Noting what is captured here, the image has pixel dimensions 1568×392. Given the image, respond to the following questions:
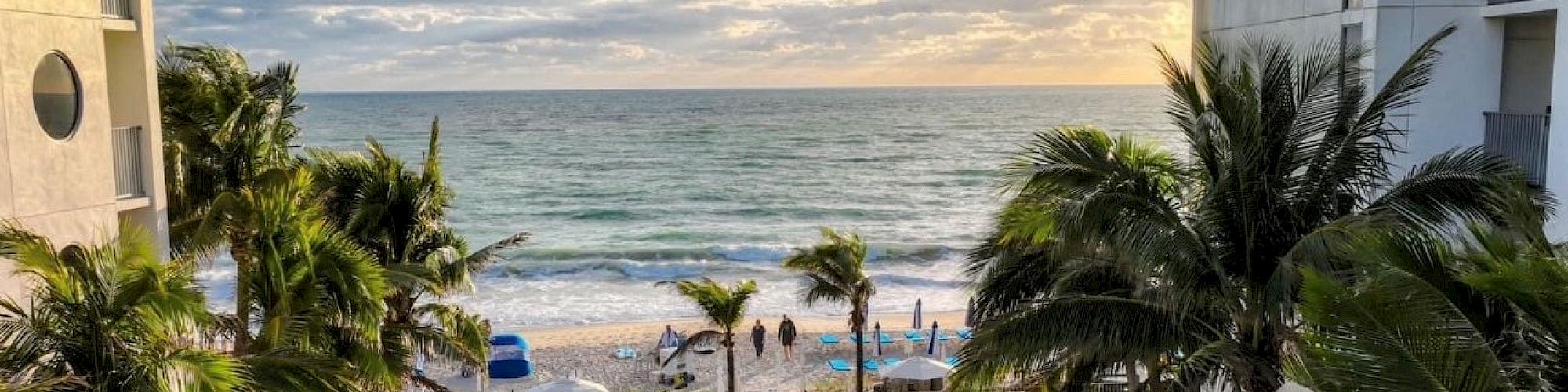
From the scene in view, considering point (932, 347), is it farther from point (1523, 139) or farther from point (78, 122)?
point (78, 122)

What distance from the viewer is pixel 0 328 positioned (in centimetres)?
617

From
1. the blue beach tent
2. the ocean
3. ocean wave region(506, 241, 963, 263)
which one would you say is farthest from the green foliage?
ocean wave region(506, 241, 963, 263)

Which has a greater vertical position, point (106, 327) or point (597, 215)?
point (106, 327)

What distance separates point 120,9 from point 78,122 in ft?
5.72

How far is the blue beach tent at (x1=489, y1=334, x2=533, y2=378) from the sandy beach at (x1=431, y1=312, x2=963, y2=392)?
159 mm

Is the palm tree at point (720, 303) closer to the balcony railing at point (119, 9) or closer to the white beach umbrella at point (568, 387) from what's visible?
the white beach umbrella at point (568, 387)

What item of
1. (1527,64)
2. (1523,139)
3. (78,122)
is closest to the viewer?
(78,122)

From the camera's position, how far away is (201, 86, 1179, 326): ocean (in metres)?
35.6

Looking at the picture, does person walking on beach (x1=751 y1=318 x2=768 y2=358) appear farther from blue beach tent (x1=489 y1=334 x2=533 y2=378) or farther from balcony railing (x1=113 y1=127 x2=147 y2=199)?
balcony railing (x1=113 y1=127 x2=147 y2=199)

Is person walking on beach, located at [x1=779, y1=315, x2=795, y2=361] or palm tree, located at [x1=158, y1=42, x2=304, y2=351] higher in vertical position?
palm tree, located at [x1=158, y1=42, x2=304, y2=351]

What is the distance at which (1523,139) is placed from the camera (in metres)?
11.3

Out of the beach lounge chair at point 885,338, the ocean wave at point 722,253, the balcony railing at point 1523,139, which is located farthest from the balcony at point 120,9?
the ocean wave at point 722,253

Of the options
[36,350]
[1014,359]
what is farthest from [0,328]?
[1014,359]

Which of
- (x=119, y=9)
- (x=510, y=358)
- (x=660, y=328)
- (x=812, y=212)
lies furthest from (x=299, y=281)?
(x=812, y=212)
